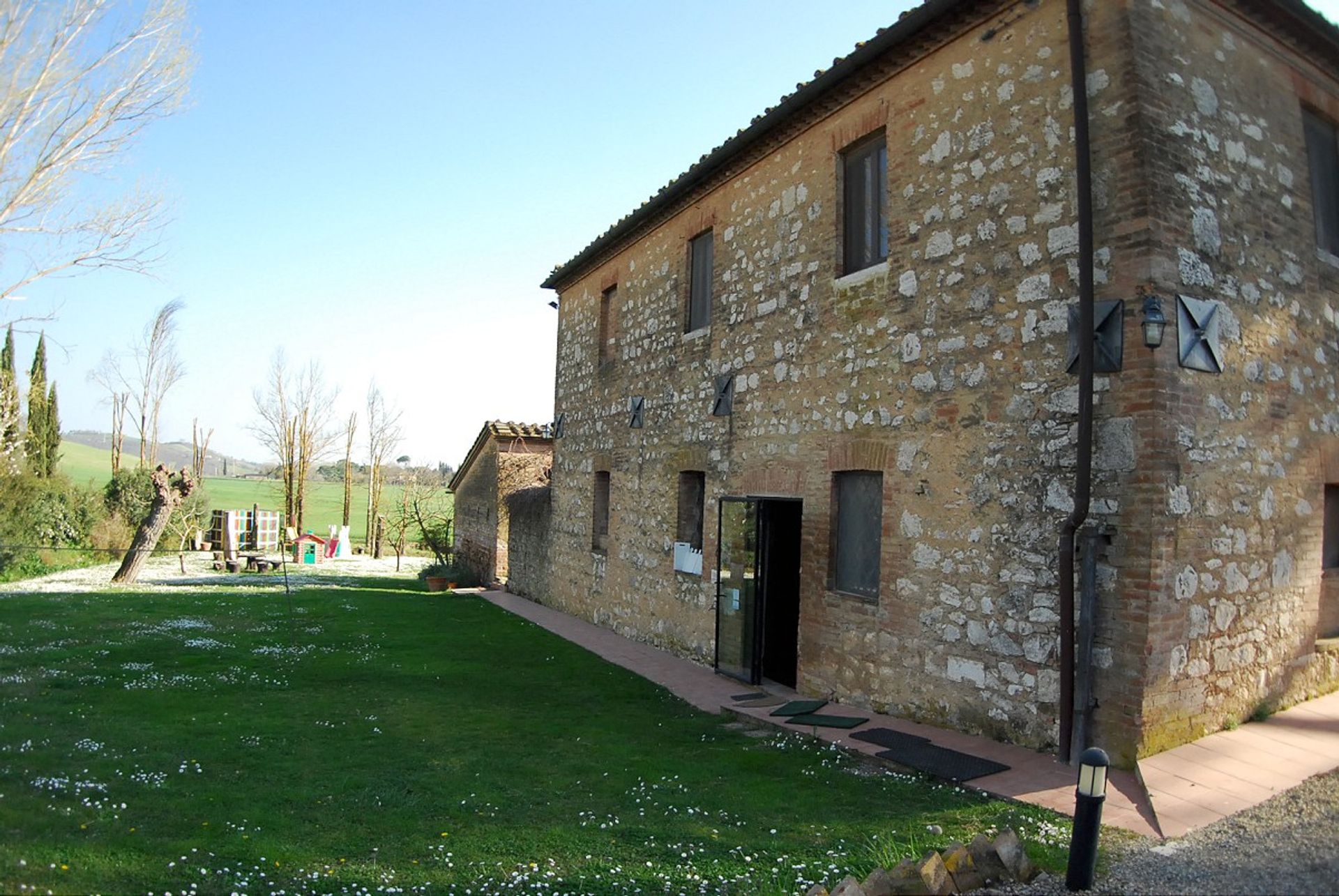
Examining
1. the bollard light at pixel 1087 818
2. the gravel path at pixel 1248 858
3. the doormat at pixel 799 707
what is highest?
the bollard light at pixel 1087 818

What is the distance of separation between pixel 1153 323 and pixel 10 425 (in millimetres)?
25595

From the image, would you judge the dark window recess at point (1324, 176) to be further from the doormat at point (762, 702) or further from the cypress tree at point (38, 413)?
the cypress tree at point (38, 413)

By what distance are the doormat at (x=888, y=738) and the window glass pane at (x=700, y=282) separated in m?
5.62

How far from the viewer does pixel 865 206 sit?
7.91 metres

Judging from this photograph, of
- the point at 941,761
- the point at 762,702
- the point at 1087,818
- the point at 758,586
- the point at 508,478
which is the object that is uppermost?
the point at 508,478

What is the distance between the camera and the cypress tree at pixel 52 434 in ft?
86.1

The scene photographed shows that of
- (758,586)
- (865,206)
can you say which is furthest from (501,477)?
(865,206)

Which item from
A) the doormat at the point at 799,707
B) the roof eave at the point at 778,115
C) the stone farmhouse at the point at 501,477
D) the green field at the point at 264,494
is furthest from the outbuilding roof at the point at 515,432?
the green field at the point at 264,494

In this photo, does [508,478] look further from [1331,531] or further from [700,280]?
[1331,531]

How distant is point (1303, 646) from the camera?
21.4 ft

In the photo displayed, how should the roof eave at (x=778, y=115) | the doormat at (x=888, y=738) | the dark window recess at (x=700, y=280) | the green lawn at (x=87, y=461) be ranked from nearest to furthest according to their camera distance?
the doormat at (x=888, y=738), the roof eave at (x=778, y=115), the dark window recess at (x=700, y=280), the green lawn at (x=87, y=461)

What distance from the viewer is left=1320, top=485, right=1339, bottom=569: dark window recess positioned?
701 cm

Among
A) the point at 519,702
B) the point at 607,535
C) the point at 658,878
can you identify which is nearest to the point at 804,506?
the point at 519,702

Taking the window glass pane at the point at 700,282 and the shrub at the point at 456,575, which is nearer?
the window glass pane at the point at 700,282
